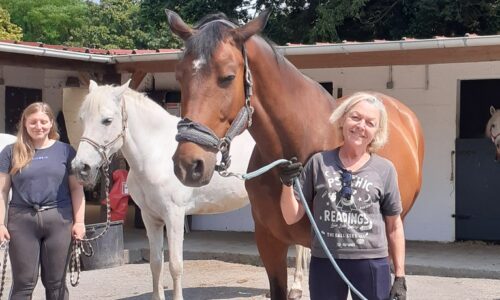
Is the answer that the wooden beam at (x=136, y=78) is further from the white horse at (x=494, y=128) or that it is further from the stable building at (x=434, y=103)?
the white horse at (x=494, y=128)

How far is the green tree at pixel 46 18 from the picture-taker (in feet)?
95.2

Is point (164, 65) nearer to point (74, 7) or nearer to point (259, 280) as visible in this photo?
point (259, 280)

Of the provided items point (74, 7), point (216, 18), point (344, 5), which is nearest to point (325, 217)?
point (216, 18)

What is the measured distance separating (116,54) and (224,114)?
227 inches

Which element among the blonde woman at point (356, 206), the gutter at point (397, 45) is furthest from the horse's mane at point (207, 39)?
the gutter at point (397, 45)

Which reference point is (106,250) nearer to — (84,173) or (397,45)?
(84,173)

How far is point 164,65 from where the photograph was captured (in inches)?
307

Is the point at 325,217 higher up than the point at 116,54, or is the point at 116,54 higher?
the point at 116,54

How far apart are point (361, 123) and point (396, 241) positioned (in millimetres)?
A: 505

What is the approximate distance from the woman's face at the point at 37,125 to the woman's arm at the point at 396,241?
2.12 meters

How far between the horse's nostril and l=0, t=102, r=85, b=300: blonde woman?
64.6 inches

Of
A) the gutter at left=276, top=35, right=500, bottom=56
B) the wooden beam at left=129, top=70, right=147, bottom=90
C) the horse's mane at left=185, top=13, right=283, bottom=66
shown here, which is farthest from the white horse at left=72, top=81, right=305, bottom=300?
the wooden beam at left=129, top=70, right=147, bottom=90

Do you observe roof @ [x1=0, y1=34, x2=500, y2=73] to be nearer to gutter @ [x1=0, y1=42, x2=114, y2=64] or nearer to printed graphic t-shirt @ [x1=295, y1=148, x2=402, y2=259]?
gutter @ [x1=0, y1=42, x2=114, y2=64]

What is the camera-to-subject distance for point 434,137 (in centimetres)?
784
